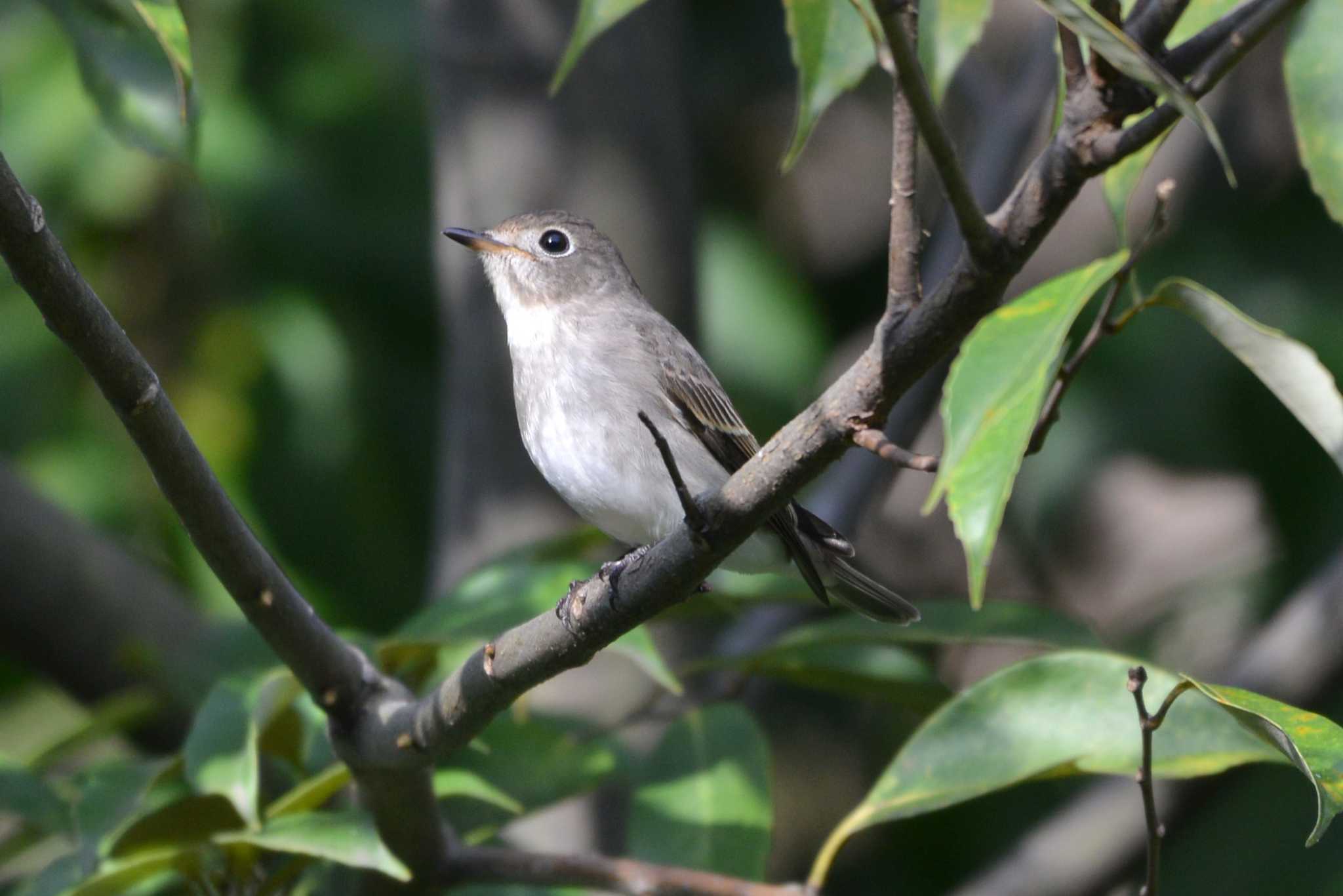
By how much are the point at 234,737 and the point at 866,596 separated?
1469 millimetres

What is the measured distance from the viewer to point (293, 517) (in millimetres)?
4539

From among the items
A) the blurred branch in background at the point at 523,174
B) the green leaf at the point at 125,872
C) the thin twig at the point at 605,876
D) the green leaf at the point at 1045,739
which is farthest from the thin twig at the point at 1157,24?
the blurred branch in background at the point at 523,174

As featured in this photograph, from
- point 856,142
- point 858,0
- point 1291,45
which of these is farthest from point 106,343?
point 856,142

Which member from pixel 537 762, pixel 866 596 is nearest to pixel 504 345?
pixel 866 596

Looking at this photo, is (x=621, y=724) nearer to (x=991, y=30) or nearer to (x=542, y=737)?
(x=542, y=737)

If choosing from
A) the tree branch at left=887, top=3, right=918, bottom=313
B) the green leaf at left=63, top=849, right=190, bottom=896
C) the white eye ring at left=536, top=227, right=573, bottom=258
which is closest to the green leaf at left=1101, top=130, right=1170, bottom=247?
the tree branch at left=887, top=3, right=918, bottom=313

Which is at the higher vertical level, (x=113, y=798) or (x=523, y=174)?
(x=523, y=174)

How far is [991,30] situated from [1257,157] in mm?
1750

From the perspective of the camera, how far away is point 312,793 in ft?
9.25

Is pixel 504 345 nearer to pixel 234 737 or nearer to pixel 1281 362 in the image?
pixel 234 737

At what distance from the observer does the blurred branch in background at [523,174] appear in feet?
14.5

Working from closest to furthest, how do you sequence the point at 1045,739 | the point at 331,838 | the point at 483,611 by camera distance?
the point at 331,838
the point at 1045,739
the point at 483,611

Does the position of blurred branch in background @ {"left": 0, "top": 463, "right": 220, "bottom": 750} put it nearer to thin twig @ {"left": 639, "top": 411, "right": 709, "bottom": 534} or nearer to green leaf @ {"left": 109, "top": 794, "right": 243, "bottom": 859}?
green leaf @ {"left": 109, "top": 794, "right": 243, "bottom": 859}

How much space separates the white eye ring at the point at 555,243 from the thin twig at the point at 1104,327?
2361 mm
